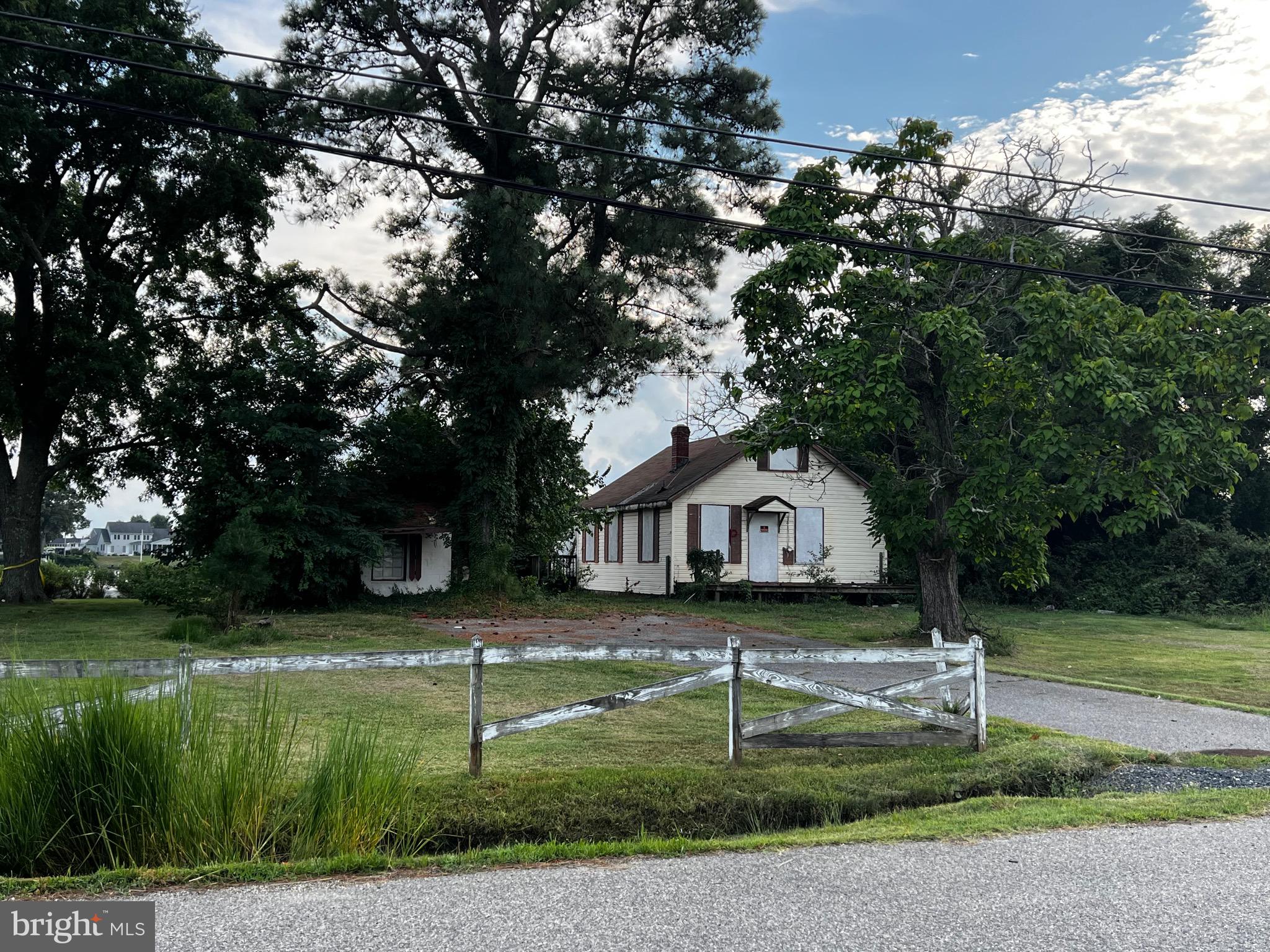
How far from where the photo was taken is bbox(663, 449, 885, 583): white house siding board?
3250cm

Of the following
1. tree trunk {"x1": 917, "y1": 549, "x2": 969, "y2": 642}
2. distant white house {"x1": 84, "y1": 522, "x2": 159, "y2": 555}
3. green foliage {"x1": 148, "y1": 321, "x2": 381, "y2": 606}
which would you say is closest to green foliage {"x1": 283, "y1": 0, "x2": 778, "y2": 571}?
green foliage {"x1": 148, "y1": 321, "x2": 381, "y2": 606}

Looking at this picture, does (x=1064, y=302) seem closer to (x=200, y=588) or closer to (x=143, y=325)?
(x=200, y=588)

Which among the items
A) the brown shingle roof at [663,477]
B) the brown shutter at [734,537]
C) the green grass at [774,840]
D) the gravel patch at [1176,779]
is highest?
the brown shingle roof at [663,477]

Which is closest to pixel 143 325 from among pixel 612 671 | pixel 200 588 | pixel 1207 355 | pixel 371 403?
pixel 371 403

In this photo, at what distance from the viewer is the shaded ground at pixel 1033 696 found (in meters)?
10.5

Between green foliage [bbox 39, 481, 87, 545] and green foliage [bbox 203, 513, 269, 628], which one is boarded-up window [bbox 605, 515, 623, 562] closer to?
green foliage [bbox 203, 513, 269, 628]

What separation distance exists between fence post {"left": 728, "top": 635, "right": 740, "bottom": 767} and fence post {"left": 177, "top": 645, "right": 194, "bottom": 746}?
409 cm

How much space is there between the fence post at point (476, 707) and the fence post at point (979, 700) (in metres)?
4.40

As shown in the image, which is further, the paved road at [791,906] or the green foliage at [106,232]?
the green foliage at [106,232]

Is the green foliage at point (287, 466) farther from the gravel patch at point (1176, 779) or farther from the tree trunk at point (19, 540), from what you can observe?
the gravel patch at point (1176, 779)

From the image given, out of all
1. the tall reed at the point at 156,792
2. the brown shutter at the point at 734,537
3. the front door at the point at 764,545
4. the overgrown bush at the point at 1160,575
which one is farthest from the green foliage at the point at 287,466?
the overgrown bush at the point at 1160,575

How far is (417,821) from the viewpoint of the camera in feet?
21.2

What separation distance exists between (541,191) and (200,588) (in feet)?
38.8

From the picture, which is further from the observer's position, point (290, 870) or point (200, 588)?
point (200, 588)
